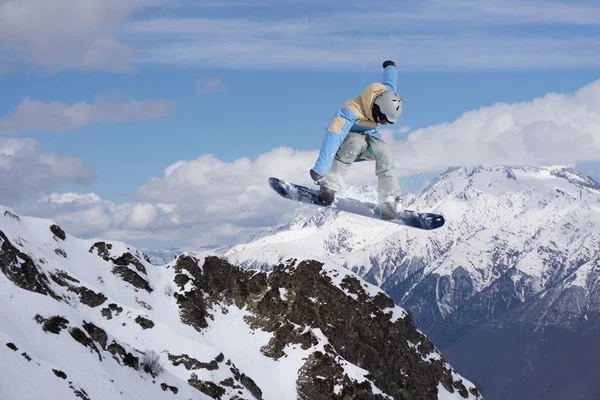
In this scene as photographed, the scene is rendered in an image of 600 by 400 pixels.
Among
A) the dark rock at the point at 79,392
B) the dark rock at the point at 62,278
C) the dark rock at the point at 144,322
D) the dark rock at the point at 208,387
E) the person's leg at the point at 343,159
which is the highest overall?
the dark rock at the point at 62,278

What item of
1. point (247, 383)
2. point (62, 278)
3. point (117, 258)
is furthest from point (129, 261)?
point (247, 383)

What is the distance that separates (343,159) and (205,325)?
131 m

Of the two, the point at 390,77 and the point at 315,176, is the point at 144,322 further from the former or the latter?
the point at 390,77

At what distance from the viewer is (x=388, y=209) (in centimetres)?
2383

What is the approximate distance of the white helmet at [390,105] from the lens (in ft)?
63.9

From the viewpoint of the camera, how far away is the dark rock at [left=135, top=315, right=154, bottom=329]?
115375 millimetres

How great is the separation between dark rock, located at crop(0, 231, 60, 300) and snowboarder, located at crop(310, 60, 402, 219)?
77346 mm

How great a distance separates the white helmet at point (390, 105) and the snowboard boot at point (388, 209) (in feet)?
15.4

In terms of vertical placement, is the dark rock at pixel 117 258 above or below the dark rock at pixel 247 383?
above

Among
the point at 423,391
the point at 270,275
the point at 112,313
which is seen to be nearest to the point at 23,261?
the point at 112,313

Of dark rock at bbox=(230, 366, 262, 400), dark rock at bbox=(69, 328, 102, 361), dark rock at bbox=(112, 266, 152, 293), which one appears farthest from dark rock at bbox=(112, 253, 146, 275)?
dark rock at bbox=(69, 328, 102, 361)

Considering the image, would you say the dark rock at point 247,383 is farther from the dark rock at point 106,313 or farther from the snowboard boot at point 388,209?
the snowboard boot at point 388,209

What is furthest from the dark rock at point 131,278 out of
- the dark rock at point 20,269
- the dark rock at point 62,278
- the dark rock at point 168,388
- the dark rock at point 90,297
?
the dark rock at point 168,388

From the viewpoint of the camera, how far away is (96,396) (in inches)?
1620
